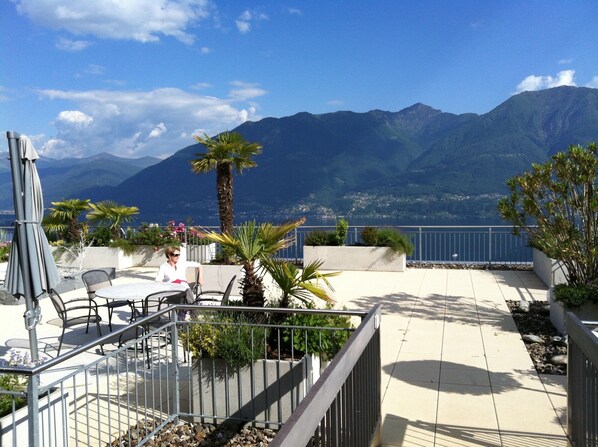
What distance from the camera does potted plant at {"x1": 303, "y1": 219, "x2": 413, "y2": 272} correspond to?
1239 cm

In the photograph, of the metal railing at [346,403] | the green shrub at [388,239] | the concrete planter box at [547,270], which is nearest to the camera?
the metal railing at [346,403]

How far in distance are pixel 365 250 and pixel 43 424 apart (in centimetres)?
994

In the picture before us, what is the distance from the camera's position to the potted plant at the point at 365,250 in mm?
12391

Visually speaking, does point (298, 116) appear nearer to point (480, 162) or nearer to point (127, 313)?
point (480, 162)

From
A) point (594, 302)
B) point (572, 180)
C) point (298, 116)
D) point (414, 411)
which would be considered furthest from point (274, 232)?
point (298, 116)

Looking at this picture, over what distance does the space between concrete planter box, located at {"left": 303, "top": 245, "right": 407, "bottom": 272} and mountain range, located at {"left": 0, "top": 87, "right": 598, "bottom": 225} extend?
56563 mm

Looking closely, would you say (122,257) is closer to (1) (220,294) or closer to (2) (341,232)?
(2) (341,232)

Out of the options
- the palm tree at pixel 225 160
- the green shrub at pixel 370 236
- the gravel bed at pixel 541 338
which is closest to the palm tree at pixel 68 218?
the palm tree at pixel 225 160

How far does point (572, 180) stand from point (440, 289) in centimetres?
370

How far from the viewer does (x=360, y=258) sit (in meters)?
12.6

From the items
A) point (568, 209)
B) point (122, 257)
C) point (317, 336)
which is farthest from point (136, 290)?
point (122, 257)

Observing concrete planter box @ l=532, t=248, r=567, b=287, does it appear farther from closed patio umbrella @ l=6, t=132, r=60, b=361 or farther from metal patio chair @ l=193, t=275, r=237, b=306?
closed patio umbrella @ l=6, t=132, r=60, b=361

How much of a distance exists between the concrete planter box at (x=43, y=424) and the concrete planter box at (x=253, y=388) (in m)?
0.97

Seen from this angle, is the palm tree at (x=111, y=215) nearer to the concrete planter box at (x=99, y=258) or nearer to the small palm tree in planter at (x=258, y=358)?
the concrete planter box at (x=99, y=258)
